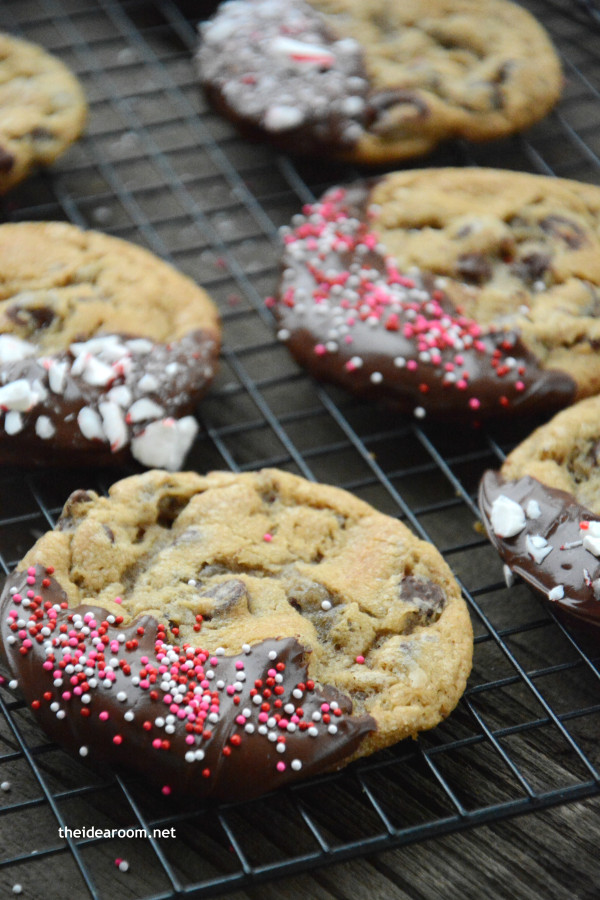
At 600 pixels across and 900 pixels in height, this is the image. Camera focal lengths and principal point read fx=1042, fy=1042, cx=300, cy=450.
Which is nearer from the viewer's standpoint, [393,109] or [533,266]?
[533,266]

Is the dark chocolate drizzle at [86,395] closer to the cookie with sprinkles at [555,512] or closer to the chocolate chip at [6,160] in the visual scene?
the chocolate chip at [6,160]

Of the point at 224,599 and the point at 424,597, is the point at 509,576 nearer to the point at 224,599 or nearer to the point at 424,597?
the point at 424,597

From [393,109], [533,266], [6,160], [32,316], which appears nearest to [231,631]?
[32,316]

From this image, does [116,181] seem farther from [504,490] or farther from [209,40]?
[504,490]

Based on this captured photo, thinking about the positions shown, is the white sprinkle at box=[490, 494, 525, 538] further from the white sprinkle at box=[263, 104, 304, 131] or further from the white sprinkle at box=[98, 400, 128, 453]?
the white sprinkle at box=[263, 104, 304, 131]

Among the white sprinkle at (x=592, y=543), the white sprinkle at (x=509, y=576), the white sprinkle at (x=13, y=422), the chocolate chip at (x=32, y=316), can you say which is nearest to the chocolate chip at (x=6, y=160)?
the chocolate chip at (x=32, y=316)

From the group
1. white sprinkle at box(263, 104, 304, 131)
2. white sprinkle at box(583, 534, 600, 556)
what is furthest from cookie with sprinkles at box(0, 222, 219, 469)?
white sprinkle at box(583, 534, 600, 556)
